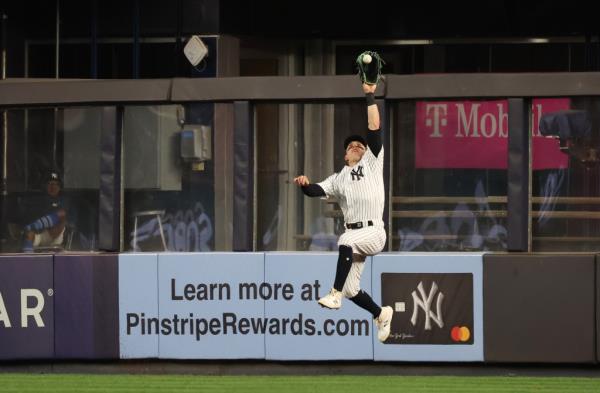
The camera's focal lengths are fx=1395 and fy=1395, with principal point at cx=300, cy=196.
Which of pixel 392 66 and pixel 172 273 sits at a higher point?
pixel 392 66

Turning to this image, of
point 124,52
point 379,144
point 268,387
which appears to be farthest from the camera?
point 124,52

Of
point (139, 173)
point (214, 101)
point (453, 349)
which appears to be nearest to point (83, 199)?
point (139, 173)

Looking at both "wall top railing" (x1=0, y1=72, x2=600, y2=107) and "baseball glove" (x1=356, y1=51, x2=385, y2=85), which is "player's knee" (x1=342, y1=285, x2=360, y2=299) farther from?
"wall top railing" (x1=0, y1=72, x2=600, y2=107)

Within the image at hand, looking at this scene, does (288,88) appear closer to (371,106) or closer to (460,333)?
(460,333)

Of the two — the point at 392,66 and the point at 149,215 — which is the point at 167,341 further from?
the point at 392,66

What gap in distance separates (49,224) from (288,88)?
9.39ft

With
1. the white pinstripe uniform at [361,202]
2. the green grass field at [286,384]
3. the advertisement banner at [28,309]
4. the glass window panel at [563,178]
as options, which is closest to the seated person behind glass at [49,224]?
the advertisement banner at [28,309]

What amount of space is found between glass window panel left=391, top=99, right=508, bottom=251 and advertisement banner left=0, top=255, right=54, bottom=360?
139 inches

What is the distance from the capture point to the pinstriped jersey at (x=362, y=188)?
1099cm

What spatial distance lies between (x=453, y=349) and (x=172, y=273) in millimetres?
2884

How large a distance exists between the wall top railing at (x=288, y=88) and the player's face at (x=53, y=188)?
2.69 feet

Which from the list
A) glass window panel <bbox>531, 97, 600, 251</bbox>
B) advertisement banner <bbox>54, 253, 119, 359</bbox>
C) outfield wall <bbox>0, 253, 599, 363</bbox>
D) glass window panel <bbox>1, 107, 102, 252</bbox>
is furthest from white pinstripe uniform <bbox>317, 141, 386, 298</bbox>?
glass window panel <bbox>1, 107, 102, 252</bbox>

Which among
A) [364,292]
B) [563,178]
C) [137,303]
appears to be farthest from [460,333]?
[137,303]

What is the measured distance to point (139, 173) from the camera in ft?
47.1
